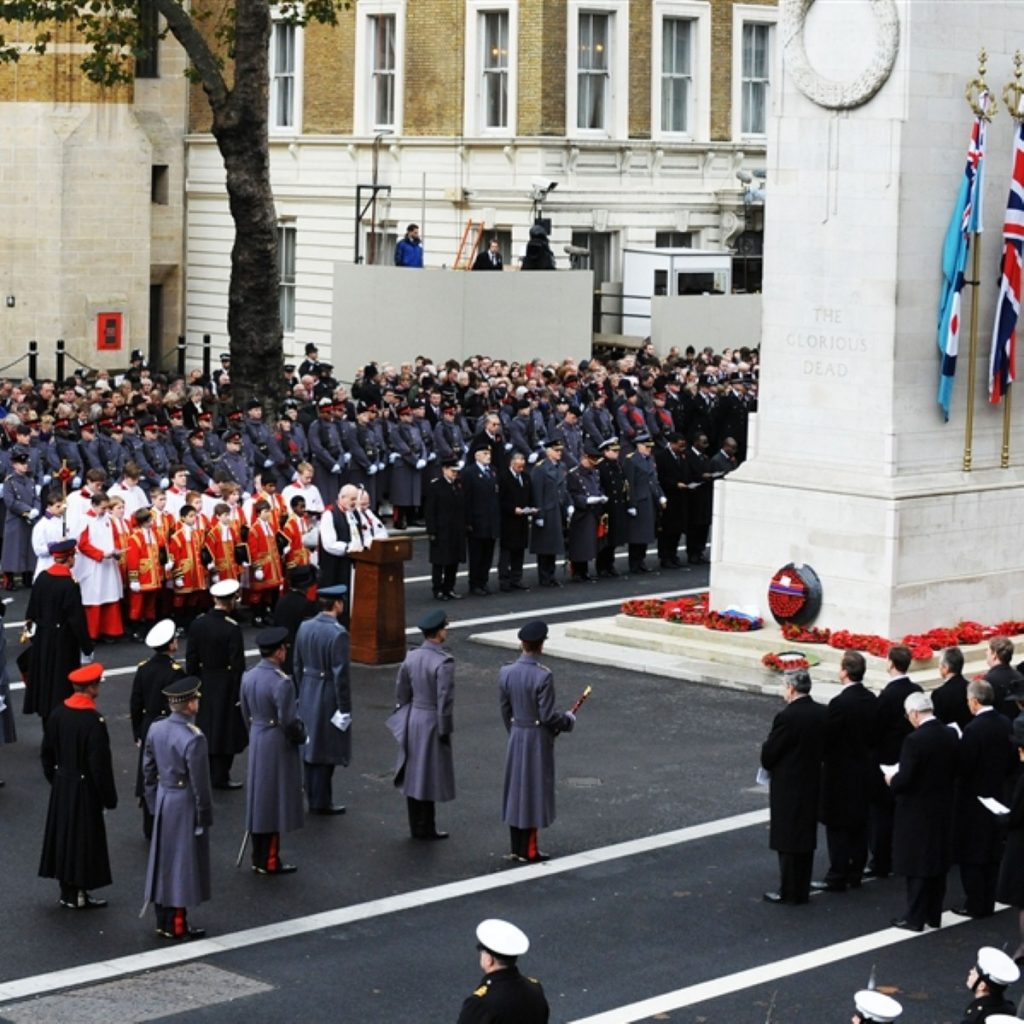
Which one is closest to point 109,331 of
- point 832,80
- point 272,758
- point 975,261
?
point 832,80

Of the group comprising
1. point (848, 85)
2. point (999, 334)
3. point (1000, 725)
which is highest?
point (848, 85)

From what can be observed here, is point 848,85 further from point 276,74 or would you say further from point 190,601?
point 276,74

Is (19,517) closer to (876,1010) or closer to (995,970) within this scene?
(995,970)

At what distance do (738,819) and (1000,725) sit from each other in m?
2.72

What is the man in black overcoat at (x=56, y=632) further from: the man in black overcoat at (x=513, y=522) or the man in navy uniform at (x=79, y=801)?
the man in black overcoat at (x=513, y=522)

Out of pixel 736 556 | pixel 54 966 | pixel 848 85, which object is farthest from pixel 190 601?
pixel 54 966

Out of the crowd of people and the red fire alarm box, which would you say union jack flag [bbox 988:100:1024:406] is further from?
the red fire alarm box

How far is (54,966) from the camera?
1333 cm

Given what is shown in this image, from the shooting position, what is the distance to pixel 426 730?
16062 millimetres

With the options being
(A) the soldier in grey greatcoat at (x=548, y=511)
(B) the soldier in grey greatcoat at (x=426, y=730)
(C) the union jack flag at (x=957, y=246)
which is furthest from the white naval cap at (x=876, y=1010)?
(A) the soldier in grey greatcoat at (x=548, y=511)

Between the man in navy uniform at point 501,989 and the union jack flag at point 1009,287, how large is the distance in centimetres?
1346

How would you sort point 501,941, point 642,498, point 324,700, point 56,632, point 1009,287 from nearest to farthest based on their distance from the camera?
point 501,941, point 324,700, point 56,632, point 1009,287, point 642,498

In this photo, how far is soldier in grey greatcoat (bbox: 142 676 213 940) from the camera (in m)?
13.8

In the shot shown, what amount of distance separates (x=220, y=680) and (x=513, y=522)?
8953mm
